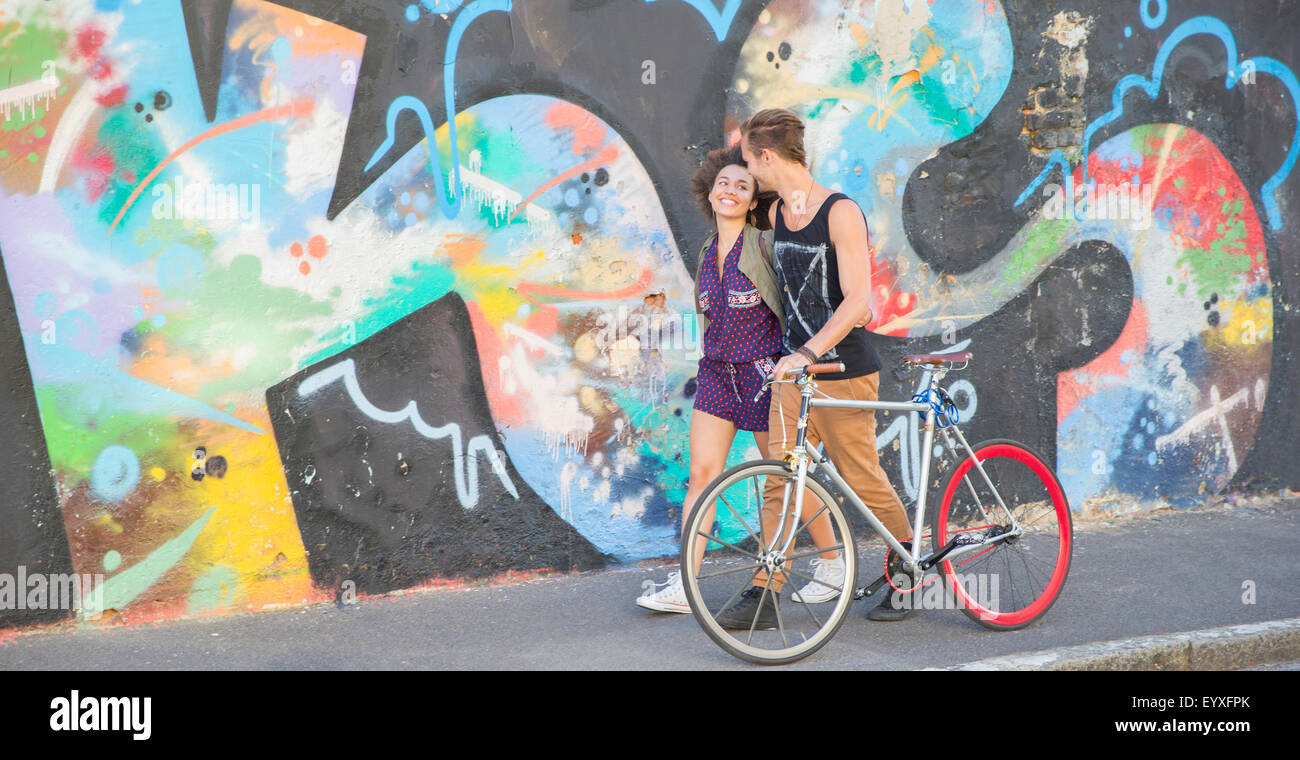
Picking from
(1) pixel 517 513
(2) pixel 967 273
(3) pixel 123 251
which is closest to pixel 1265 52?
(2) pixel 967 273

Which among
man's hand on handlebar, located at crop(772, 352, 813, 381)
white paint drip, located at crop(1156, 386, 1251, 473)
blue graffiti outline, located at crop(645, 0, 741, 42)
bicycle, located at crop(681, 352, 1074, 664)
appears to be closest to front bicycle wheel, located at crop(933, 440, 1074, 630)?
bicycle, located at crop(681, 352, 1074, 664)

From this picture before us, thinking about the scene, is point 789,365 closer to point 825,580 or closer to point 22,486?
point 825,580

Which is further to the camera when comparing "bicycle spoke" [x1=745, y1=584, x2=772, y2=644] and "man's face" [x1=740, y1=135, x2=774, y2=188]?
"man's face" [x1=740, y1=135, x2=774, y2=188]

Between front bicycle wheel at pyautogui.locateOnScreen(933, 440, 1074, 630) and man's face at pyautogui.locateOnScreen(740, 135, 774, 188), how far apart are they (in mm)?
1279

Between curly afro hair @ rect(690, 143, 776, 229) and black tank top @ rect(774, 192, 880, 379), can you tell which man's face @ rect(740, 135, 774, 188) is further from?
black tank top @ rect(774, 192, 880, 379)

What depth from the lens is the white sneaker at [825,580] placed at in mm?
4266

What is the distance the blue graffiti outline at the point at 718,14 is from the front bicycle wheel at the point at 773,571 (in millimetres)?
2159

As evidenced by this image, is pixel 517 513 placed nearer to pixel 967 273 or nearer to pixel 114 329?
pixel 114 329

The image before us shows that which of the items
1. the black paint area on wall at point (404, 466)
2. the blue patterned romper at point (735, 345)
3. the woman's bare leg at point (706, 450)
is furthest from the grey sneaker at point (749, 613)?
the black paint area on wall at point (404, 466)

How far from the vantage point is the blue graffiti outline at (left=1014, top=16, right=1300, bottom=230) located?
19.2ft

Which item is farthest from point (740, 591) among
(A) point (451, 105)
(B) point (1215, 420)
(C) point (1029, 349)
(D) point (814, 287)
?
(B) point (1215, 420)

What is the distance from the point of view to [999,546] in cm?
437

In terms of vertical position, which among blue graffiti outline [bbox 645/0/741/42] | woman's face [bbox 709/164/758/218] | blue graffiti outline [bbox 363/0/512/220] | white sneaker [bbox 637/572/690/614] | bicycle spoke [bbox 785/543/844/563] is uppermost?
blue graffiti outline [bbox 645/0/741/42]

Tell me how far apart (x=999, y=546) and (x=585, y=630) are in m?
1.62
